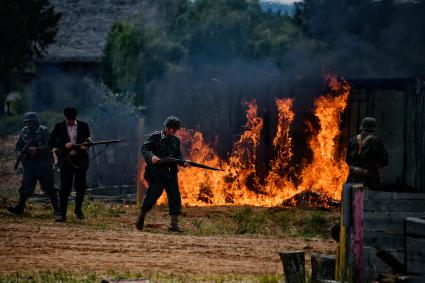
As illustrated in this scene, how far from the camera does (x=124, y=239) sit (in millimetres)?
14086

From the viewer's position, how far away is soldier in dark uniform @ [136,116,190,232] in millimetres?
15703

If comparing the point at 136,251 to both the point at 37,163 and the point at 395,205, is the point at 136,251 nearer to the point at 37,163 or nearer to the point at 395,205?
the point at 395,205

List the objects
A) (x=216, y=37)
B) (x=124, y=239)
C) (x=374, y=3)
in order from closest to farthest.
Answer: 1. (x=124, y=239)
2. (x=374, y=3)
3. (x=216, y=37)

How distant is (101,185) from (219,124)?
399cm

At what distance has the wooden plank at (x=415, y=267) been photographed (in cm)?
970

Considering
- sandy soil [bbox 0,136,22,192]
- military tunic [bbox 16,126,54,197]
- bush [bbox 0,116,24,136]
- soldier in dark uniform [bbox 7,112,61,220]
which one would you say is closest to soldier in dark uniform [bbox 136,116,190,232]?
soldier in dark uniform [bbox 7,112,61,220]

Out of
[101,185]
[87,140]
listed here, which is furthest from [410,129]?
[101,185]

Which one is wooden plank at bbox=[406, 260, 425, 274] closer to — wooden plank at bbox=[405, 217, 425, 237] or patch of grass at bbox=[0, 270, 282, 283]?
wooden plank at bbox=[405, 217, 425, 237]

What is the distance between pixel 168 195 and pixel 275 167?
581 centimetres

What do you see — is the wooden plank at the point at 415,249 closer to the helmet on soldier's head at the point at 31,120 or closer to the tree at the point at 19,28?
the helmet on soldier's head at the point at 31,120

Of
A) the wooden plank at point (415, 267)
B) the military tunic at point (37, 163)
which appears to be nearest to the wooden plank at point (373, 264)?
the wooden plank at point (415, 267)

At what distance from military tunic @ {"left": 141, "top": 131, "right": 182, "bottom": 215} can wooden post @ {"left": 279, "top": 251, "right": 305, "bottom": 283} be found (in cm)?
582

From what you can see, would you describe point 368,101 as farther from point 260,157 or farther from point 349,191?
point 349,191

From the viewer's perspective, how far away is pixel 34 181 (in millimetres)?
17453
